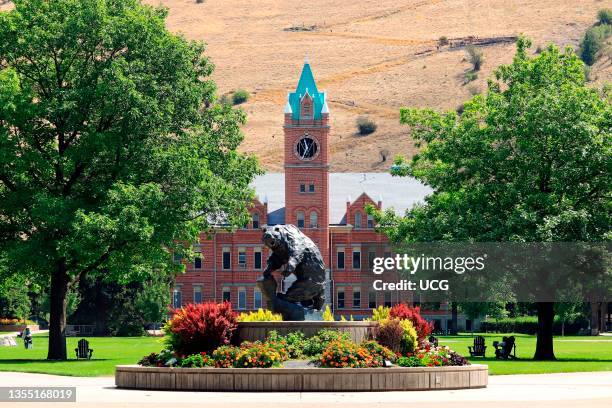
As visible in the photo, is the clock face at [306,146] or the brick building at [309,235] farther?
the clock face at [306,146]

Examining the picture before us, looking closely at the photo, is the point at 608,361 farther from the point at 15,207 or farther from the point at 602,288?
the point at 15,207

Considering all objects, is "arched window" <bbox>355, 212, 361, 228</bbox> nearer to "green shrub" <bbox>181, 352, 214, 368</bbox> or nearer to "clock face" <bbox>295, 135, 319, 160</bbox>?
"clock face" <bbox>295, 135, 319, 160</bbox>

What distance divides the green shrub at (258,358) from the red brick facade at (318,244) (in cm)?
10057

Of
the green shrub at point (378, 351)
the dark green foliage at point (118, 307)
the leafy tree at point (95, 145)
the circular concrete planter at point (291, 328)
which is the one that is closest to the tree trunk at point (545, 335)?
the leafy tree at point (95, 145)

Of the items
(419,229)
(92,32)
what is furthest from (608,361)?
(92,32)

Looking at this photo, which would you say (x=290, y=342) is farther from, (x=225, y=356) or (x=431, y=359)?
(x=431, y=359)

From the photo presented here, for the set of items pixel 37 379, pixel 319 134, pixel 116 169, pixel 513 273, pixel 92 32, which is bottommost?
pixel 37 379

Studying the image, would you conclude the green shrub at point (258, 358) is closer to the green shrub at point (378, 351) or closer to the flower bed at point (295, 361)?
the flower bed at point (295, 361)

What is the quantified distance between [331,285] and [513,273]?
77553 mm

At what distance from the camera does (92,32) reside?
5831 centimetres

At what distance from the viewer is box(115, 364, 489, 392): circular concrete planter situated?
109 feet

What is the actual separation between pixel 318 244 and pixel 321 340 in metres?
99.8

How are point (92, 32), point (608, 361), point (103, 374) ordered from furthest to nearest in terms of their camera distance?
point (92, 32) → point (608, 361) → point (103, 374)

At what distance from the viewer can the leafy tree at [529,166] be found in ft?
192
